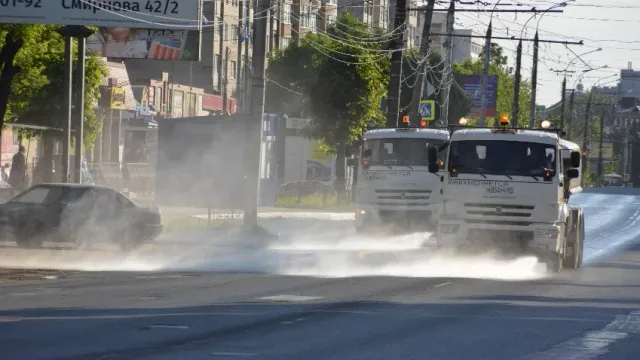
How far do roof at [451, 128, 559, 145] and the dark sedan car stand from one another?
7436mm

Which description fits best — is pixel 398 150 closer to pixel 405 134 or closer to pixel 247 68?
pixel 405 134

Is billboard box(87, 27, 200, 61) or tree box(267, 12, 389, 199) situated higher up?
billboard box(87, 27, 200, 61)

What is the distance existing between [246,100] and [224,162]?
118 feet

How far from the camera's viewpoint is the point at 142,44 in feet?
197

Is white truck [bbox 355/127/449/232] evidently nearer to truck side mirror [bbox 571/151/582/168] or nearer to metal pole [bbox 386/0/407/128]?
metal pole [bbox 386/0/407/128]

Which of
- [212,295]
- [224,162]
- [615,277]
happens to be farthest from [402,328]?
[224,162]

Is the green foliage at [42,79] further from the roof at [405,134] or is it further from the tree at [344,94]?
the tree at [344,94]

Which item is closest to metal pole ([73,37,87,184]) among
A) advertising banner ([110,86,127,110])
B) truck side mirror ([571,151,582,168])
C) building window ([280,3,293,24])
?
truck side mirror ([571,151,582,168])

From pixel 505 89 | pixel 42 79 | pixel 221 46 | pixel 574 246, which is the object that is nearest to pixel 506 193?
pixel 574 246

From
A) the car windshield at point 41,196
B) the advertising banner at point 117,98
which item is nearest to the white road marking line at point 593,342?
the car windshield at point 41,196

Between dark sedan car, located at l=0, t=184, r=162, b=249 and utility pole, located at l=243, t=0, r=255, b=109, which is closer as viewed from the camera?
dark sedan car, located at l=0, t=184, r=162, b=249

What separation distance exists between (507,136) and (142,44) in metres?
36.6

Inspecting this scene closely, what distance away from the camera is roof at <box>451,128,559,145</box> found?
25.5m

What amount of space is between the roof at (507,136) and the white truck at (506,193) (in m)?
0.02
